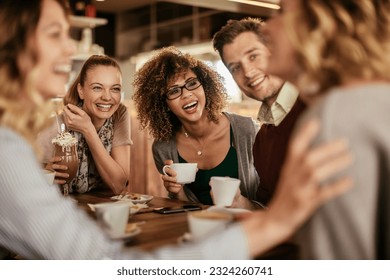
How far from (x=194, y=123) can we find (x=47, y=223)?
1.20 metres

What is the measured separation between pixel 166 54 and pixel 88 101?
15.8 inches

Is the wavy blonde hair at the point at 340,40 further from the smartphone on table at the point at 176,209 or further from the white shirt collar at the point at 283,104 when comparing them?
the white shirt collar at the point at 283,104

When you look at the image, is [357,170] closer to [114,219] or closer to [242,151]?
[114,219]

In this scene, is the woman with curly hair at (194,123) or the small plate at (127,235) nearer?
the small plate at (127,235)

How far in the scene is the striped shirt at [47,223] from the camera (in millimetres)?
751

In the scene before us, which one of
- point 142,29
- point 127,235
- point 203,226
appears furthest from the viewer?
point 142,29

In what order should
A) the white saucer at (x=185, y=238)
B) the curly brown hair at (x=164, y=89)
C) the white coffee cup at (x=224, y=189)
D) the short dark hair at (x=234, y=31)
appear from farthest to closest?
1. the curly brown hair at (x=164, y=89)
2. the short dark hair at (x=234, y=31)
3. the white coffee cup at (x=224, y=189)
4. the white saucer at (x=185, y=238)

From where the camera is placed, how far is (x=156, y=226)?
1.10 m

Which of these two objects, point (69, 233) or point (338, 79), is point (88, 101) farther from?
point (338, 79)

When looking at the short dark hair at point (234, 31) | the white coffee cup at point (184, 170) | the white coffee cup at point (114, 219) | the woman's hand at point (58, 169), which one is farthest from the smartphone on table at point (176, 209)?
the short dark hair at point (234, 31)

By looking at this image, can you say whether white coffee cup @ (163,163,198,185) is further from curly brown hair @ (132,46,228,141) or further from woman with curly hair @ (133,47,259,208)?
curly brown hair @ (132,46,228,141)

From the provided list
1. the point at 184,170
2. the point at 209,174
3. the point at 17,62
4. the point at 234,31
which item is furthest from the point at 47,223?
the point at 234,31

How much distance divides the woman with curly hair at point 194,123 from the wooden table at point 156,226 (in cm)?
38

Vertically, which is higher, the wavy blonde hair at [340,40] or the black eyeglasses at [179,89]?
the wavy blonde hair at [340,40]
